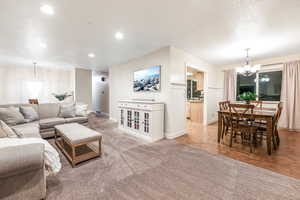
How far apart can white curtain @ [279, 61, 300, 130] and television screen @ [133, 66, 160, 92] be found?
439 cm

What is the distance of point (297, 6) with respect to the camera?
6.07 feet

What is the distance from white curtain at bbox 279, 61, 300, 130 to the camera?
3.99 meters

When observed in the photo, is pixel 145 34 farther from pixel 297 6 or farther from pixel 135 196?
pixel 135 196

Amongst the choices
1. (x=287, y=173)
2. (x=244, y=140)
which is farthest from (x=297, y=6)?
(x=244, y=140)

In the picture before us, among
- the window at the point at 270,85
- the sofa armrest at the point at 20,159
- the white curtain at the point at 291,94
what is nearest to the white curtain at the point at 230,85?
the window at the point at 270,85

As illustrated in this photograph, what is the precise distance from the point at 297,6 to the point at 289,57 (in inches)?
131

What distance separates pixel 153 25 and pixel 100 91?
6472 mm

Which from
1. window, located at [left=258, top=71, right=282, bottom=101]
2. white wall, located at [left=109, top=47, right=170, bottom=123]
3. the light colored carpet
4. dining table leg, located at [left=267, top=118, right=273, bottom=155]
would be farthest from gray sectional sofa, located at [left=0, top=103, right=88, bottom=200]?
window, located at [left=258, top=71, right=282, bottom=101]

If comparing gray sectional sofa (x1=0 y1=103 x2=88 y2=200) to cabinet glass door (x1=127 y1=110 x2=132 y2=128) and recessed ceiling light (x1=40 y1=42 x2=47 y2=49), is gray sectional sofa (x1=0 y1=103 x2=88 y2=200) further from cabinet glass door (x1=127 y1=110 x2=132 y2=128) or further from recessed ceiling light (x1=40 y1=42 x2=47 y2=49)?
recessed ceiling light (x1=40 y1=42 x2=47 y2=49)

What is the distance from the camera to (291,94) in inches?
161

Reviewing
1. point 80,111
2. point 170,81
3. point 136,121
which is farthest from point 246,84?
point 80,111

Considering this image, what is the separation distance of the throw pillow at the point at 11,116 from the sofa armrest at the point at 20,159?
95.7 inches

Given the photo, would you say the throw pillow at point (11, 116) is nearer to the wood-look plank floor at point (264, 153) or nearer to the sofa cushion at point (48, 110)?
the sofa cushion at point (48, 110)

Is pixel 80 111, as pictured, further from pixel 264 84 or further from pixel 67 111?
pixel 264 84
